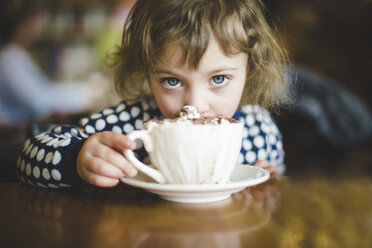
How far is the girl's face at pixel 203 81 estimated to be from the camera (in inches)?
29.8

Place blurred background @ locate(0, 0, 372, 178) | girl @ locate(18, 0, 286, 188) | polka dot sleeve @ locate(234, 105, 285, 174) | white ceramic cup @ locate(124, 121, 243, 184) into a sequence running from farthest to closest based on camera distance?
blurred background @ locate(0, 0, 372, 178), polka dot sleeve @ locate(234, 105, 285, 174), girl @ locate(18, 0, 286, 188), white ceramic cup @ locate(124, 121, 243, 184)

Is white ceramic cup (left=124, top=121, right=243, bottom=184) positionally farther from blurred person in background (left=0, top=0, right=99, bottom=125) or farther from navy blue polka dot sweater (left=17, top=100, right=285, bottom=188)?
blurred person in background (left=0, top=0, right=99, bottom=125)

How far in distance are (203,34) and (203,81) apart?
10 cm

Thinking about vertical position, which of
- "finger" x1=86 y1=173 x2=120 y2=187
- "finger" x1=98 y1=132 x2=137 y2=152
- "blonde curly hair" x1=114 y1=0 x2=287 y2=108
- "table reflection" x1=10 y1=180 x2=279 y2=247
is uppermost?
"blonde curly hair" x1=114 y1=0 x2=287 y2=108

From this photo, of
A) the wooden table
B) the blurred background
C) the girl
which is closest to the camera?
the wooden table

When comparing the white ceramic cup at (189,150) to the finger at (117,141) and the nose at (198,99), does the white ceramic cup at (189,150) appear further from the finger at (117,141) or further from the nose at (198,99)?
the nose at (198,99)

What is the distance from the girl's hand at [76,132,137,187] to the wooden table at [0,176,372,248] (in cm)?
4

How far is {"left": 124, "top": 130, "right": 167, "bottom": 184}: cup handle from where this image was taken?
1.81 ft

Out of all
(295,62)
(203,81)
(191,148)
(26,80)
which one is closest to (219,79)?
(203,81)

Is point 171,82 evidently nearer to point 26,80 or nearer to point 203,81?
point 203,81

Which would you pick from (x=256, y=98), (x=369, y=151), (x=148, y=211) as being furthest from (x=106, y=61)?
(x=369, y=151)

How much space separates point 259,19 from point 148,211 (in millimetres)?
604

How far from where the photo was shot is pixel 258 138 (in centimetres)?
113

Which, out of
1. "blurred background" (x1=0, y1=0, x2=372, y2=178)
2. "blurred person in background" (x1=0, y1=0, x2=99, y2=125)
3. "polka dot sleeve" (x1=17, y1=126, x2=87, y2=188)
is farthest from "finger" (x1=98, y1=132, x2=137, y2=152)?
"blurred person in background" (x1=0, y1=0, x2=99, y2=125)
